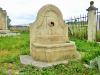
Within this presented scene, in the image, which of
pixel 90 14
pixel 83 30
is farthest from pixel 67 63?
pixel 83 30

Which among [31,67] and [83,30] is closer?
[31,67]

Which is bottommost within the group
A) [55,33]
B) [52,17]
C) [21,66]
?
[21,66]

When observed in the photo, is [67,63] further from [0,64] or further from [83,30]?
[83,30]

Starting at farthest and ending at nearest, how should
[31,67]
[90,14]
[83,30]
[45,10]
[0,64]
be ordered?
1. [83,30]
2. [90,14]
3. [45,10]
4. [0,64]
5. [31,67]

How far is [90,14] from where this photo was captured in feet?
43.5

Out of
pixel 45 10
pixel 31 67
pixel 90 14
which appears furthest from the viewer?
pixel 90 14

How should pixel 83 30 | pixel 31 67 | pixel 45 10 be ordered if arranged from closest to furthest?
pixel 31 67, pixel 45 10, pixel 83 30

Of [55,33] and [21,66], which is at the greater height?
[55,33]

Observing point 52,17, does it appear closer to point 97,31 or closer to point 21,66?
point 21,66

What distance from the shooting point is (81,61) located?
7594 mm

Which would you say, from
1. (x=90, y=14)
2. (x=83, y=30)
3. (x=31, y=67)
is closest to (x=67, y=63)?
(x=31, y=67)

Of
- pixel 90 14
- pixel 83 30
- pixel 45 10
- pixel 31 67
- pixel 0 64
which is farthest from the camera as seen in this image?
Answer: pixel 83 30

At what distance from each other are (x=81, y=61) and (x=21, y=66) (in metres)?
1.85

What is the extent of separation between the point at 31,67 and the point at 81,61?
5.36 feet
